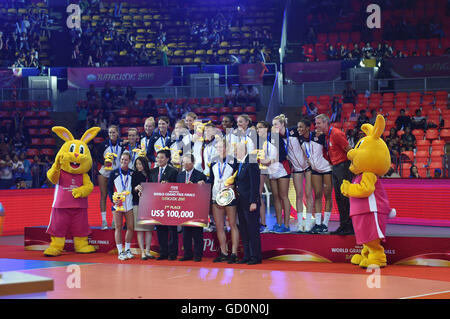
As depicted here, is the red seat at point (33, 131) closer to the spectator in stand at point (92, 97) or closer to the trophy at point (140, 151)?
the spectator in stand at point (92, 97)

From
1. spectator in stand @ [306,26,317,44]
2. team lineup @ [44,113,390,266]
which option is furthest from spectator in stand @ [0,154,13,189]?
spectator in stand @ [306,26,317,44]

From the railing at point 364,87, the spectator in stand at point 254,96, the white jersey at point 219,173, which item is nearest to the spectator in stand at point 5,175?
the spectator in stand at point 254,96

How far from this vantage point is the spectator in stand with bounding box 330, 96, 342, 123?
19.0 metres

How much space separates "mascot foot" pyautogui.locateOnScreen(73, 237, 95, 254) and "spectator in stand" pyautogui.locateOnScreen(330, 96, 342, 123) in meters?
10.0

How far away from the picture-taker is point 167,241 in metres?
10.3

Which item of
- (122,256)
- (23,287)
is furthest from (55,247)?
(23,287)

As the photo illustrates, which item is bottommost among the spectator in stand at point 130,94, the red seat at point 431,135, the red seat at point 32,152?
the red seat at point 32,152

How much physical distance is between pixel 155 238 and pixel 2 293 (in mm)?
6026

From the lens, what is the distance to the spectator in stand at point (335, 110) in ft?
62.5

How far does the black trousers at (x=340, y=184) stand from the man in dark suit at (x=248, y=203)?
1161mm

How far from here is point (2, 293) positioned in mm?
4648

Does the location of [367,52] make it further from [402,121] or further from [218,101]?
[218,101]

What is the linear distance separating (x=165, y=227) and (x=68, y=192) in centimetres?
176
